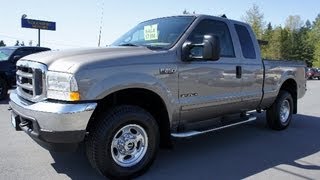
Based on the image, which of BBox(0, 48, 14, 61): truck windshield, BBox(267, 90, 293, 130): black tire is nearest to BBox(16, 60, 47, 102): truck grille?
BBox(267, 90, 293, 130): black tire

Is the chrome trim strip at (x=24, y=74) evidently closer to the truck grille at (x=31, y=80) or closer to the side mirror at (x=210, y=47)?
the truck grille at (x=31, y=80)

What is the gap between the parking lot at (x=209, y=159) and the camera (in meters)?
5.38

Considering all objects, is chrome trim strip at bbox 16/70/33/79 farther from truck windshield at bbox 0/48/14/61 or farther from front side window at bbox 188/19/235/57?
truck windshield at bbox 0/48/14/61

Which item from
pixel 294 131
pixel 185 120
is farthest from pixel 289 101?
pixel 185 120

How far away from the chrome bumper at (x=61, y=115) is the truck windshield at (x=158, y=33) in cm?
156

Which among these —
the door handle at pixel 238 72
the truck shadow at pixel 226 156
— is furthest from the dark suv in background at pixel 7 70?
the door handle at pixel 238 72

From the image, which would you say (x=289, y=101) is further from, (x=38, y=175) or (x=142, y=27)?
(x=38, y=175)

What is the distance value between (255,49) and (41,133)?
4287 mm

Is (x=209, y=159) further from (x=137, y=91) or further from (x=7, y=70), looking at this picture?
(x=7, y=70)

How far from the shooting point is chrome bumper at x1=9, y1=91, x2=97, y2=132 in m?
4.52

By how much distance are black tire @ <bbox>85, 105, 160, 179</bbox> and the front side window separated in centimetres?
131

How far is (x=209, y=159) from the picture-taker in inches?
242

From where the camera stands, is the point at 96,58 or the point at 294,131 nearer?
the point at 96,58

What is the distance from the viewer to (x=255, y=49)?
24.6 feet
